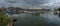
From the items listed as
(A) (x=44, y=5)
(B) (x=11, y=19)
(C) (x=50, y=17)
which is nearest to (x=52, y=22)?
(C) (x=50, y=17)

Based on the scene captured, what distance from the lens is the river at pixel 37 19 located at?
1210 mm

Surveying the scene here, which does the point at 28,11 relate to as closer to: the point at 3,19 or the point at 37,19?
the point at 37,19

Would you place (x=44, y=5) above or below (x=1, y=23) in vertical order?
above

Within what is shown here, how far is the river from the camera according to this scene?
121cm

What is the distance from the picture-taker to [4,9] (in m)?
1.21

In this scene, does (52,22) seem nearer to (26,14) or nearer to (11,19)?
(26,14)

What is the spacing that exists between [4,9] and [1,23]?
14 centimetres

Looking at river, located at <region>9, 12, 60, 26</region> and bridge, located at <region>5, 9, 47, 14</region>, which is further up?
bridge, located at <region>5, 9, 47, 14</region>

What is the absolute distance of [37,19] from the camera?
1.23 metres

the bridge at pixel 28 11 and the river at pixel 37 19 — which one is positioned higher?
the bridge at pixel 28 11

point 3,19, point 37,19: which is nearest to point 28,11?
point 37,19

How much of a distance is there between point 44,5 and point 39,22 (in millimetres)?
173

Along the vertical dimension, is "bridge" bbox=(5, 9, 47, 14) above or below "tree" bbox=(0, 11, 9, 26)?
above

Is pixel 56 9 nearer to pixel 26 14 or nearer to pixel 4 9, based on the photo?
pixel 26 14
